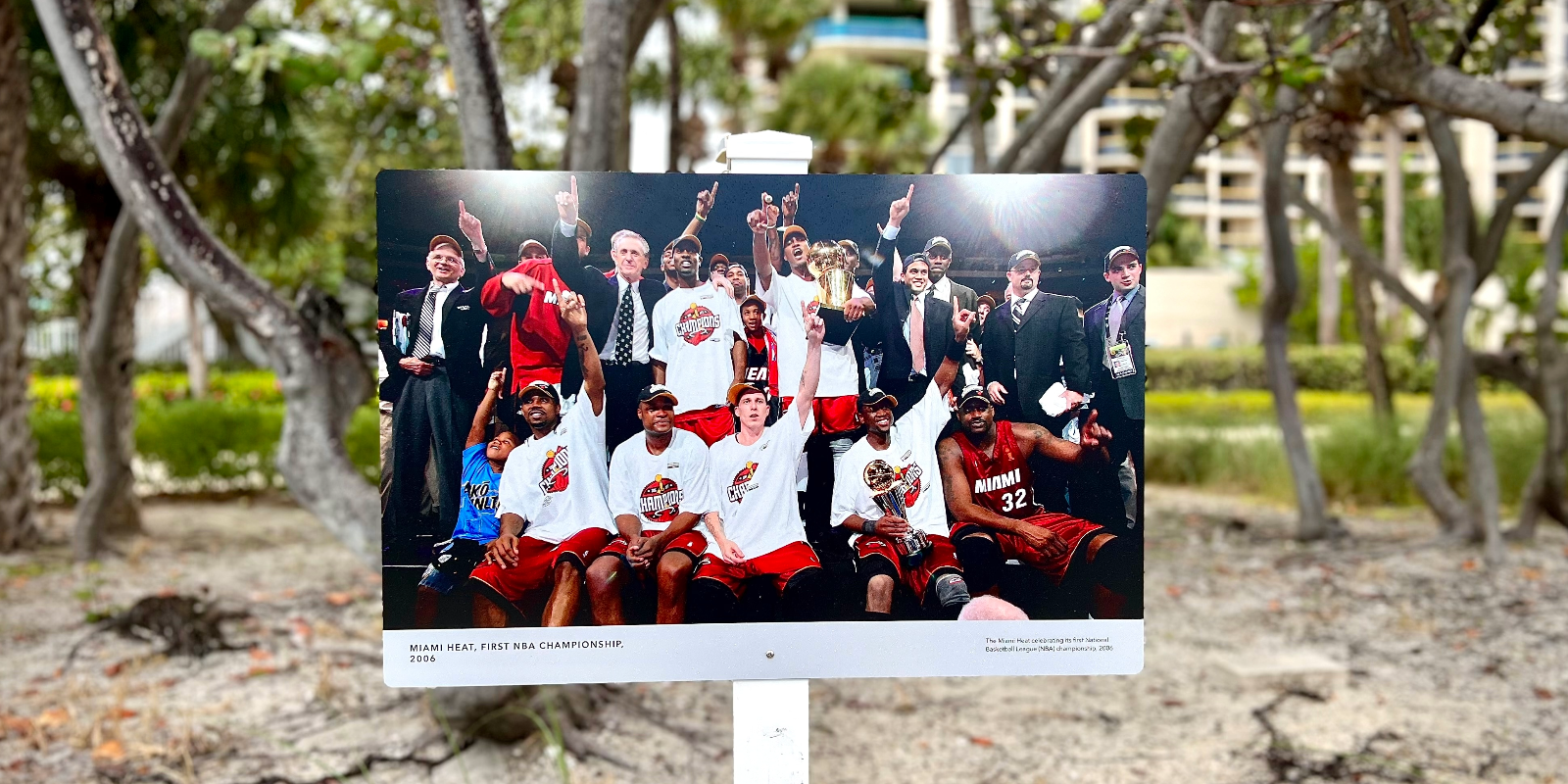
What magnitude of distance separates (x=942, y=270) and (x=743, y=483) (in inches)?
20.0

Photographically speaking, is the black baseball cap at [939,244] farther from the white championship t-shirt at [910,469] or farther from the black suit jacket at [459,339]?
the black suit jacket at [459,339]

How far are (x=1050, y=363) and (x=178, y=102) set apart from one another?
474 cm

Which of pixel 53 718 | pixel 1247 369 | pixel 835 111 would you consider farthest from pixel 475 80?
pixel 1247 369

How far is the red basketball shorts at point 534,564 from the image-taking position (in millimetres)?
1973

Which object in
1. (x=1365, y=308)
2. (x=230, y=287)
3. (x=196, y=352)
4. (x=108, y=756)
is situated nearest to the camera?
(x=230, y=287)

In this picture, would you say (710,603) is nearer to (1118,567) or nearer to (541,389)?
(541,389)

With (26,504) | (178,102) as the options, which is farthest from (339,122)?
(178,102)

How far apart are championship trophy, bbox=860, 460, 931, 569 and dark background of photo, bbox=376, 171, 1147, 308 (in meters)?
0.35

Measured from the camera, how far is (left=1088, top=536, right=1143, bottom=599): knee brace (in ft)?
6.70

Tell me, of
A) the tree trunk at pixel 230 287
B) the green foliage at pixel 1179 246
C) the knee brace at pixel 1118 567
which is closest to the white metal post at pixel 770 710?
the knee brace at pixel 1118 567

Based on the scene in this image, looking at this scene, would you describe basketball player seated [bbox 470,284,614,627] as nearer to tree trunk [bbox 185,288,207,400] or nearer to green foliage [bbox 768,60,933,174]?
tree trunk [bbox 185,288,207,400]

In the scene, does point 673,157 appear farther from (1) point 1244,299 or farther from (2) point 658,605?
(1) point 1244,299

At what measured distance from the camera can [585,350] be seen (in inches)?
78.3

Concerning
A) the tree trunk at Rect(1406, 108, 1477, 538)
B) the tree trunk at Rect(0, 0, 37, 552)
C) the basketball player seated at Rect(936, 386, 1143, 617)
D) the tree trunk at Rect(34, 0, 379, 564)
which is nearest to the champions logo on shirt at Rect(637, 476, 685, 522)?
the basketball player seated at Rect(936, 386, 1143, 617)
